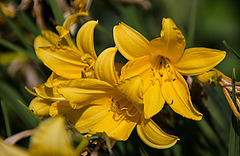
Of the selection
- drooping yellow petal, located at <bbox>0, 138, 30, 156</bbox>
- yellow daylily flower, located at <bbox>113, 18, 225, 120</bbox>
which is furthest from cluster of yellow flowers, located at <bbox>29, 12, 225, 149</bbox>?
drooping yellow petal, located at <bbox>0, 138, 30, 156</bbox>

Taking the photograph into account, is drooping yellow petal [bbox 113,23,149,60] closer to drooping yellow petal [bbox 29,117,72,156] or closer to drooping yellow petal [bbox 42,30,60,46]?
drooping yellow petal [bbox 42,30,60,46]

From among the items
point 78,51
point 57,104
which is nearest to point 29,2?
point 78,51

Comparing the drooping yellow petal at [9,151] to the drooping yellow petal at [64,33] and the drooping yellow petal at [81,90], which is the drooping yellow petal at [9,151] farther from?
the drooping yellow petal at [64,33]

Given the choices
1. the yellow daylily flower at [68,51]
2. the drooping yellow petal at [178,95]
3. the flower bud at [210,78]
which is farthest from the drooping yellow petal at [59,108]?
the flower bud at [210,78]

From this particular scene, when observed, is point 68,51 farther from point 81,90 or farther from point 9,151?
point 9,151

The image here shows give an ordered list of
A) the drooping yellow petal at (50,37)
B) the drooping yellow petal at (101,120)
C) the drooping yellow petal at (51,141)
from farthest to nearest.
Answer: the drooping yellow petal at (50,37) < the drooping yellow petal at (101,120) < the drooping yellow petal at (51,141)

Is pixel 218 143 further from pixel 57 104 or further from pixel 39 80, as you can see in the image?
pixel 39 80
